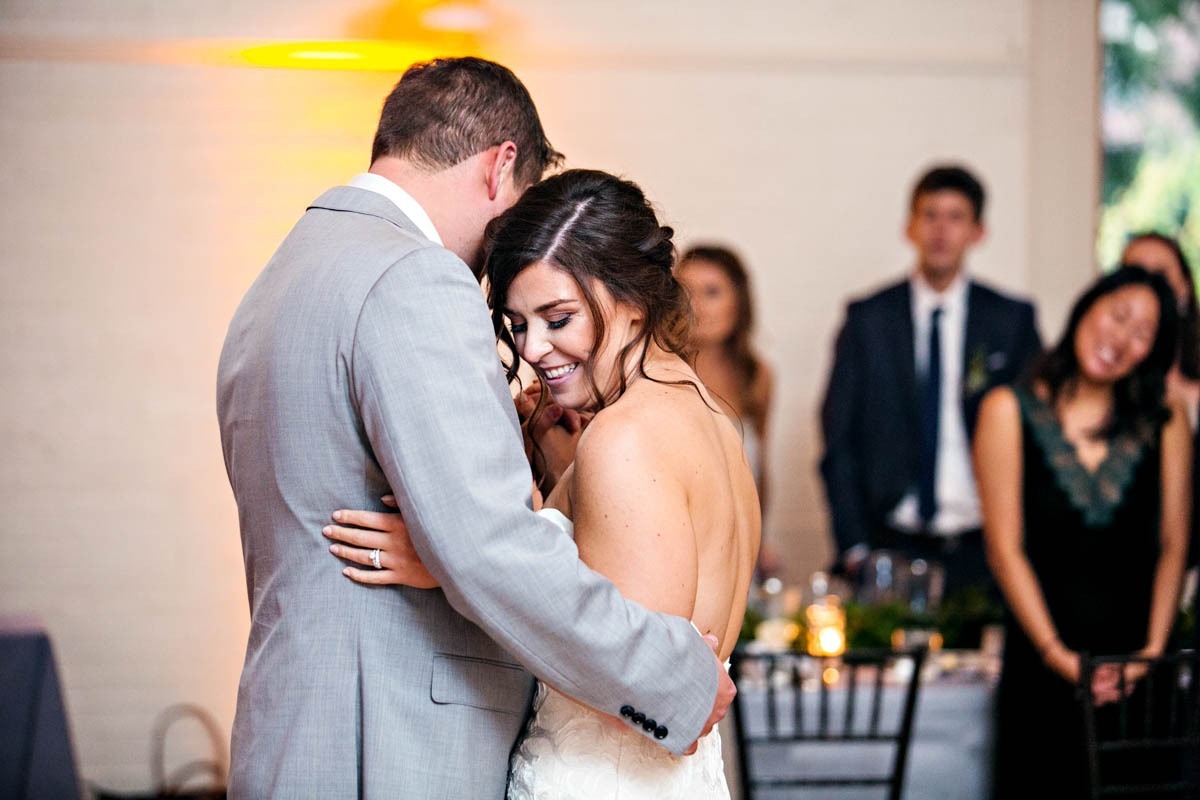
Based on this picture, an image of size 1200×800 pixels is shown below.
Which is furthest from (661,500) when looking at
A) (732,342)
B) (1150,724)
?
(732,342)

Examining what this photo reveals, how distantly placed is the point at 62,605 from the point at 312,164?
7.09 ft

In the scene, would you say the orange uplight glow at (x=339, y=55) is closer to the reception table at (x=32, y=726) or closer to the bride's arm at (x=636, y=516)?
the reception table at (x=32, y=726)

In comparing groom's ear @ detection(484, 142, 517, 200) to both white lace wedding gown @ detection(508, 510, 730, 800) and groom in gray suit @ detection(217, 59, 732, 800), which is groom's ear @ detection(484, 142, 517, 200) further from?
white lace wedding gown @ detection(508, 510, 730, 800)

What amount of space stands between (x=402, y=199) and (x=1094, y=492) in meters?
2.39

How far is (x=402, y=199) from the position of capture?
1926mm

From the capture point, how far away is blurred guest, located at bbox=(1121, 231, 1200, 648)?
3.88 m

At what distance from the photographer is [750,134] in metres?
6.34

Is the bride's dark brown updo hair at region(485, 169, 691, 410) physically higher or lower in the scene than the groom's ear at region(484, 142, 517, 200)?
lower

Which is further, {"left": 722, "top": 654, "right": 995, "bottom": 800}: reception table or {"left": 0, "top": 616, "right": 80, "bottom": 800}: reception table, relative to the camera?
{"left": 0, "top": 616, "right": 80, "bottom": 800}: reception table

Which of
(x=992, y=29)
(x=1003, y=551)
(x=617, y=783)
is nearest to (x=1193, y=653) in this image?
(x=1003, y=551)

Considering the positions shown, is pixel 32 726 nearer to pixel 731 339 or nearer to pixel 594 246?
pixel 594 246

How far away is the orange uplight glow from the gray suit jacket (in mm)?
4345

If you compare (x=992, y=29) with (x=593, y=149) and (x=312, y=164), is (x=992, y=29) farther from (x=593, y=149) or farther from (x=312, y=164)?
(x=312, y=164)

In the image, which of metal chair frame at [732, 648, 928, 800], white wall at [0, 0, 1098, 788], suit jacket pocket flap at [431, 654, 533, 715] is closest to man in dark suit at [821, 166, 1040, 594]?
white wall at [0, 0, 1098, 788]
